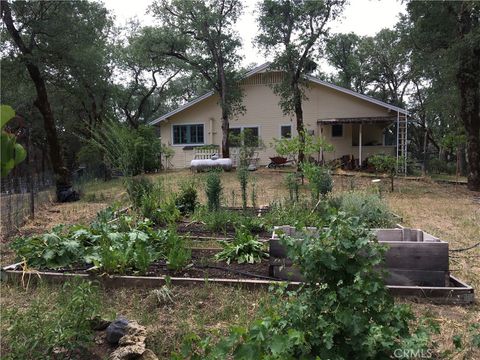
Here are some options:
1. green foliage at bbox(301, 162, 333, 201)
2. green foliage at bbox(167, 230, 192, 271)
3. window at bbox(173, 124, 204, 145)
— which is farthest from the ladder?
green foliage at bbox(167, 230, 192, 271)

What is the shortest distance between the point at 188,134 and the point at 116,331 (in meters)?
19.7

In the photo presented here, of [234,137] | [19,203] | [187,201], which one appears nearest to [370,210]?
[187,201]

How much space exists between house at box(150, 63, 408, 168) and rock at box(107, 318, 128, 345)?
681 inches

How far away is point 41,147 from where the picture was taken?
29484 mm

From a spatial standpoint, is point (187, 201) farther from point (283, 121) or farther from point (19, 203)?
point (283, 121)

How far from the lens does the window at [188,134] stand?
21.9 meters

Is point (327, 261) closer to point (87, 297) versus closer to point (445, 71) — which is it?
point (87, 297)

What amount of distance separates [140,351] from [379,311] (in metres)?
1.49

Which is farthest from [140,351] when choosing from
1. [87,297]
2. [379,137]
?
[379,137]

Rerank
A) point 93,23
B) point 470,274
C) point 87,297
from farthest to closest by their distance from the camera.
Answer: point 93,23
point 470,274
point 87,297

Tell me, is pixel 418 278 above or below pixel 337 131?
below

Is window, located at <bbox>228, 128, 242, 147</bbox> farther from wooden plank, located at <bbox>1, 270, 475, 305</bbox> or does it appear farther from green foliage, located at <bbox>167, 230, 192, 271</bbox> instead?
wooden plank, located at <bbox>1, 270, 475, 305</bbox>

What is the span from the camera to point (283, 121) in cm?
2097

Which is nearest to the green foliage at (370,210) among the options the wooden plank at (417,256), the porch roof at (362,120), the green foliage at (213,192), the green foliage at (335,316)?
the wooden plank at (417,256)
